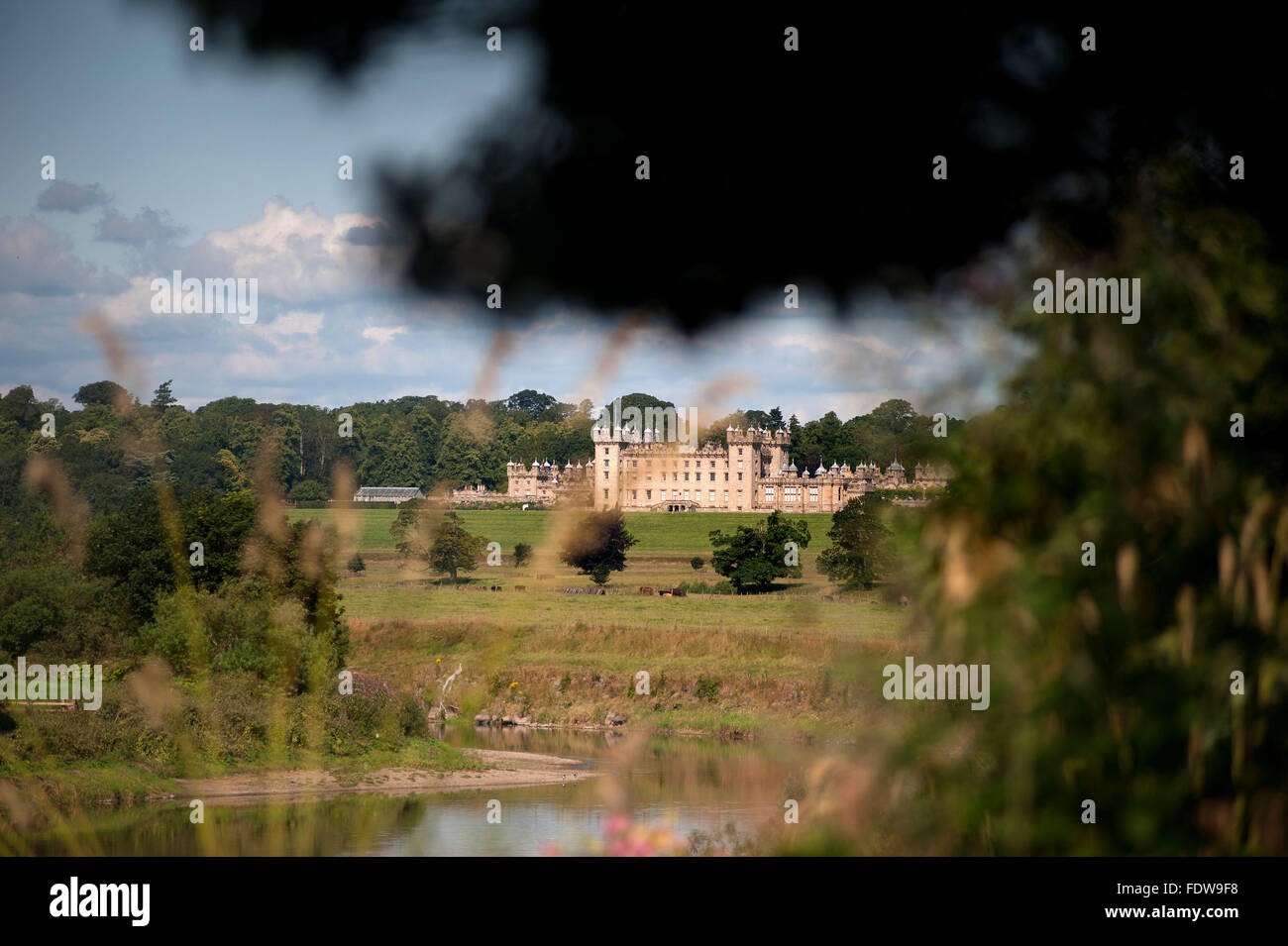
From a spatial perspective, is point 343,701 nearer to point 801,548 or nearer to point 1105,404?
point 1105,404

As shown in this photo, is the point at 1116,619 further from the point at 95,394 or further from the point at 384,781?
the point at 384,781

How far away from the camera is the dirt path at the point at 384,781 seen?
16047 mm

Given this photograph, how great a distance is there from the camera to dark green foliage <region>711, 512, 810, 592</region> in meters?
44.3

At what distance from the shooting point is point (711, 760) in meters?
19.0

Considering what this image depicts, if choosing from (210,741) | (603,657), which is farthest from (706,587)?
(210,741)

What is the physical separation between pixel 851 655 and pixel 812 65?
1.51m

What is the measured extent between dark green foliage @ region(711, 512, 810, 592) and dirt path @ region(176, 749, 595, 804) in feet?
82.7

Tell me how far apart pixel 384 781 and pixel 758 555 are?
97.1 feet

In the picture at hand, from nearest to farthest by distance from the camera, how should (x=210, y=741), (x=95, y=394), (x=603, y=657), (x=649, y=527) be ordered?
(x=95, y=394)
(x=210, y=741)
(x=603, y=657)
(x=649, y=527)

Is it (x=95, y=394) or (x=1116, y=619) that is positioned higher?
(x=95, y=394)

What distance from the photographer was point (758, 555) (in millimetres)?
45781

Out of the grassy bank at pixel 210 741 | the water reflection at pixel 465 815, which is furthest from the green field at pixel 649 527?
the water reflection at pixel 465 815

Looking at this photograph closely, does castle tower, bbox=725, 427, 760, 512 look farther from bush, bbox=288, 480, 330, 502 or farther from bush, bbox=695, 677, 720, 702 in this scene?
bush, bbox=288, 480, 330, 502
